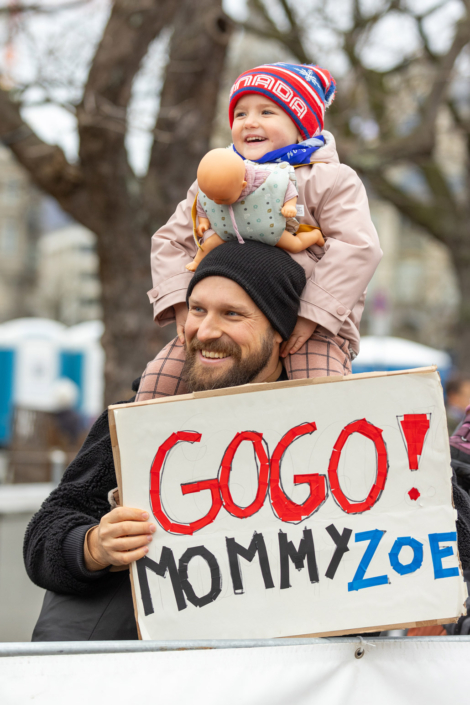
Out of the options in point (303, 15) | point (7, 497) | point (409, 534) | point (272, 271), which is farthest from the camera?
point (303, 15)

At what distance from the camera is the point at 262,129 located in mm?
2328

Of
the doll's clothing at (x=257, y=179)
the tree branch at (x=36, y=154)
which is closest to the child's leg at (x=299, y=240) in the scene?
the doll's clothing at (x=257, y=179)

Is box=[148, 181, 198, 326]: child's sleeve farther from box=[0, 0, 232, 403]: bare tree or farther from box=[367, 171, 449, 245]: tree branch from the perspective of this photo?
box=[367, 171, 449, 245]: tree branch

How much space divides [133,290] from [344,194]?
3853mm

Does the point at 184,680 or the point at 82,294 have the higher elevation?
the point at 82,294

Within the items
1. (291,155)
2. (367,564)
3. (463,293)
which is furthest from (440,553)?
(463,293)

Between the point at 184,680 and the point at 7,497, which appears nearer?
the point at 184,680

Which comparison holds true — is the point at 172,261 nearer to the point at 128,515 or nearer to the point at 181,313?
the point at 181,313

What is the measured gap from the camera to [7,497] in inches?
224

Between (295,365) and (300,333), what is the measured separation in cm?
9

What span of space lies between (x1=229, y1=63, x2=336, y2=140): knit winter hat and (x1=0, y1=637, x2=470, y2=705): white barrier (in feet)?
4.94

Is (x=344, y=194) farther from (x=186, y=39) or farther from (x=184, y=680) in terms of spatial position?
(x=186, y=39)

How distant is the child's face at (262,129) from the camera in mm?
2322

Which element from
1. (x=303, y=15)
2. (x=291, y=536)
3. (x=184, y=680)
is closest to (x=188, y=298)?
(x=291, y=536)
